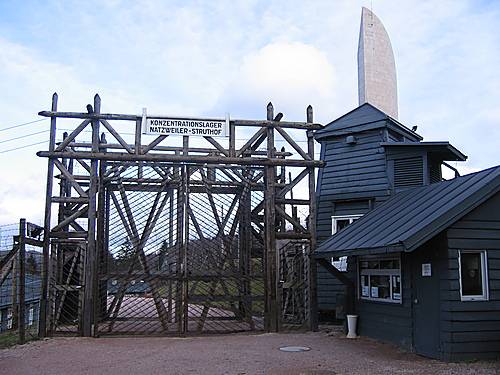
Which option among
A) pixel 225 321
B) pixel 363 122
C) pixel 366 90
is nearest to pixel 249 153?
pixel 363 122

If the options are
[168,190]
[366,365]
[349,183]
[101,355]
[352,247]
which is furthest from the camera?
[349,183]

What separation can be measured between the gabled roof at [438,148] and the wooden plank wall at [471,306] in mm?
5327

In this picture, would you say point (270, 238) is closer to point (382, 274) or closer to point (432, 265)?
point (382, 274)

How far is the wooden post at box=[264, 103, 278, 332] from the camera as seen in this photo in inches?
538

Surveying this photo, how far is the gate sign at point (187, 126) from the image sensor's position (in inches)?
538

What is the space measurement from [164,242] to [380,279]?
568 centimetres

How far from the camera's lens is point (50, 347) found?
1138 cm

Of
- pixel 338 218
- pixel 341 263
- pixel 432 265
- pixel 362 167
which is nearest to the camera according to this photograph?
pixel 432 265

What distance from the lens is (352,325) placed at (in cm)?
1266

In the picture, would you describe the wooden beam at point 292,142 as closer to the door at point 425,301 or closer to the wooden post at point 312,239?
the wooden post at point 312,239

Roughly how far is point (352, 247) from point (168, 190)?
229 inches

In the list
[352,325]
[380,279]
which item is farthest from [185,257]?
[380,279]

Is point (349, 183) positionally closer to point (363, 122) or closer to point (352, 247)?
point (363, 122)

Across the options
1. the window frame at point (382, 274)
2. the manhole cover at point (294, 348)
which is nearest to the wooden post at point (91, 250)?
the manhole cover at point (294, 348)
